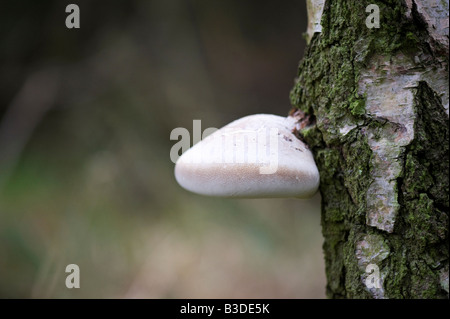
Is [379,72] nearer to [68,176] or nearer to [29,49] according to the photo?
[68,176]

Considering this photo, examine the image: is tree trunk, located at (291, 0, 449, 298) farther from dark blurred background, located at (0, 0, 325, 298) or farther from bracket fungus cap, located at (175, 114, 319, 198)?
dark blurred background, located at (0, 0, 325, 298)

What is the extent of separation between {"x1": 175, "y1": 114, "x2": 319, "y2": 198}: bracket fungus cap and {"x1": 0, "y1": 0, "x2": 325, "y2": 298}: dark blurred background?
1.94 metres

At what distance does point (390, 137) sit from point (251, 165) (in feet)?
1.14

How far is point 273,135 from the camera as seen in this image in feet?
3.55

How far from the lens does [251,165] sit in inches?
38.5

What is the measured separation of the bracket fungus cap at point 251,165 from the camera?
0.98m

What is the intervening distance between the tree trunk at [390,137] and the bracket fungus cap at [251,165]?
0.10 metres

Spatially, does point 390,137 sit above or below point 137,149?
below

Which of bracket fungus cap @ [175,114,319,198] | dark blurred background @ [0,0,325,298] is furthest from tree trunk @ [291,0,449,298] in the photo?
dark blurred background @ [0,0,325,298]

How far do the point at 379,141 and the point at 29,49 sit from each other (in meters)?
3.92

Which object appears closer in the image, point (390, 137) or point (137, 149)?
point (390, 137)

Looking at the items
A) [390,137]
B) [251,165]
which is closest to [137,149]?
[251,165]

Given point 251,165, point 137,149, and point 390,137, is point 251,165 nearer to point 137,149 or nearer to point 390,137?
point 390,137

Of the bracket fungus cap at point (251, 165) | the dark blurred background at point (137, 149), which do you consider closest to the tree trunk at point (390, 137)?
the bracket fungus cap at point (251, 165)
